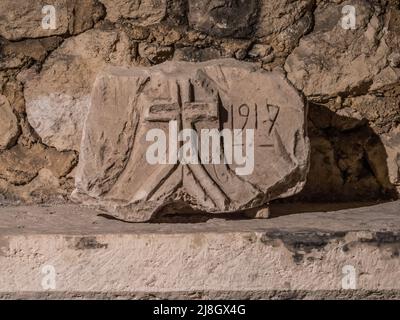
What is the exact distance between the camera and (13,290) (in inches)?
94.9

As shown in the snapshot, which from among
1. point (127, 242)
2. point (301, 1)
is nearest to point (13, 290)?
point (127, 242)

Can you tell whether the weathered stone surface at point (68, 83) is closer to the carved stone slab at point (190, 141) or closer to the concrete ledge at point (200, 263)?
the carved stone slab at point (190, 141)

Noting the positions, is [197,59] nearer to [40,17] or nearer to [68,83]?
[68,83]

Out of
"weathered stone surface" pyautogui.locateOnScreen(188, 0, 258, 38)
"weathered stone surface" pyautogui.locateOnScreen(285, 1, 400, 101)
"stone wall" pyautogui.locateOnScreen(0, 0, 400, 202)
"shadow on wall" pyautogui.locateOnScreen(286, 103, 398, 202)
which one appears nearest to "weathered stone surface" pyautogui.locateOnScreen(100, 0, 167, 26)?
"stone wall" pyautogui.locateOnScreen(0, 0, 400, 202)

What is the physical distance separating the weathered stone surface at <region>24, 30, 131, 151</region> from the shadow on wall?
0.76 metres

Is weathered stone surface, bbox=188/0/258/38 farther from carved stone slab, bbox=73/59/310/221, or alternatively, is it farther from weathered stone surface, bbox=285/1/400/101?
carved stone slab, bbox=73/59/310/221

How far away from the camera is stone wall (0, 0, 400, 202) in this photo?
9.52ft

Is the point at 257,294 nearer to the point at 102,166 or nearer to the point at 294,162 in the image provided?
the point at 294,162

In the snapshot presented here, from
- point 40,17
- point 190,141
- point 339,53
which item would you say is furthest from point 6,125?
point 339,53

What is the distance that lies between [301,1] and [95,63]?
78 centimetres

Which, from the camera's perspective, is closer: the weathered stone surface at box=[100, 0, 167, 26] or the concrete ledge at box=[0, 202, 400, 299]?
the concrete ledge at box=[0, 202, 400, 299]

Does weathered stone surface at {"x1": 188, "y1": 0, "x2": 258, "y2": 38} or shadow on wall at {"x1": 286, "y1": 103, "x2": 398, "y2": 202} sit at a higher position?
weathered stone surface at {"x1": 188, "y1": 0, "x2": 258, "y2": 38}

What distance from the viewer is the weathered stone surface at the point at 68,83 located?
9.51 ft

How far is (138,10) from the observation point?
2.89 meters
